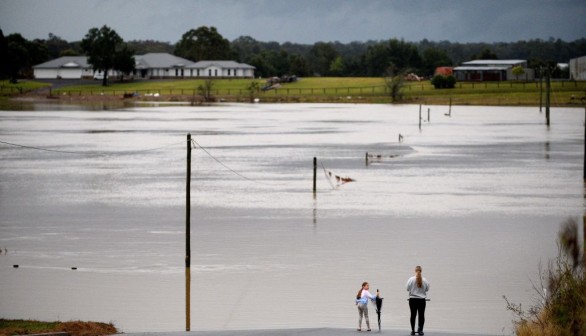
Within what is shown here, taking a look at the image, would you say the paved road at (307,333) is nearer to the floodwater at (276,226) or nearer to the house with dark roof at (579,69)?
the floodwater at (276,226)

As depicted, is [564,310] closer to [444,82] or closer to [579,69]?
[579,69]

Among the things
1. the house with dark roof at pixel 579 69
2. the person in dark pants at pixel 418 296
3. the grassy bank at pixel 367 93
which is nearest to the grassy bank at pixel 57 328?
the person in dark pants at pixel 418 296

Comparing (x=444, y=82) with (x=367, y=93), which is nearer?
(x=444, y=82)

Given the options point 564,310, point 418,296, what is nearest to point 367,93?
point 418,296

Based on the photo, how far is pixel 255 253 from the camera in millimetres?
37156

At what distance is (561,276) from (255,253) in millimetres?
16750

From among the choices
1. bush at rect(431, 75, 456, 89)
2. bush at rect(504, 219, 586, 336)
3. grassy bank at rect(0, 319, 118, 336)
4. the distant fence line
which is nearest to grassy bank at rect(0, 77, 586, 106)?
the distant fence line

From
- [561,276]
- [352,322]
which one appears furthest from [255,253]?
[561,276]

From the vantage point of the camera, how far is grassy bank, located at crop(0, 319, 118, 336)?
2342cm

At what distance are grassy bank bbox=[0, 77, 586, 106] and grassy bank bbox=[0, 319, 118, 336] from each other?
121 meters

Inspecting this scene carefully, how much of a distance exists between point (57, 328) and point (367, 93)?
6141 inches

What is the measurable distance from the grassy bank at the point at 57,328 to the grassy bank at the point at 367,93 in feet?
398

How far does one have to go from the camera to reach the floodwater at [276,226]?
97.5 feet

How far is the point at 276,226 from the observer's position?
43125mm
